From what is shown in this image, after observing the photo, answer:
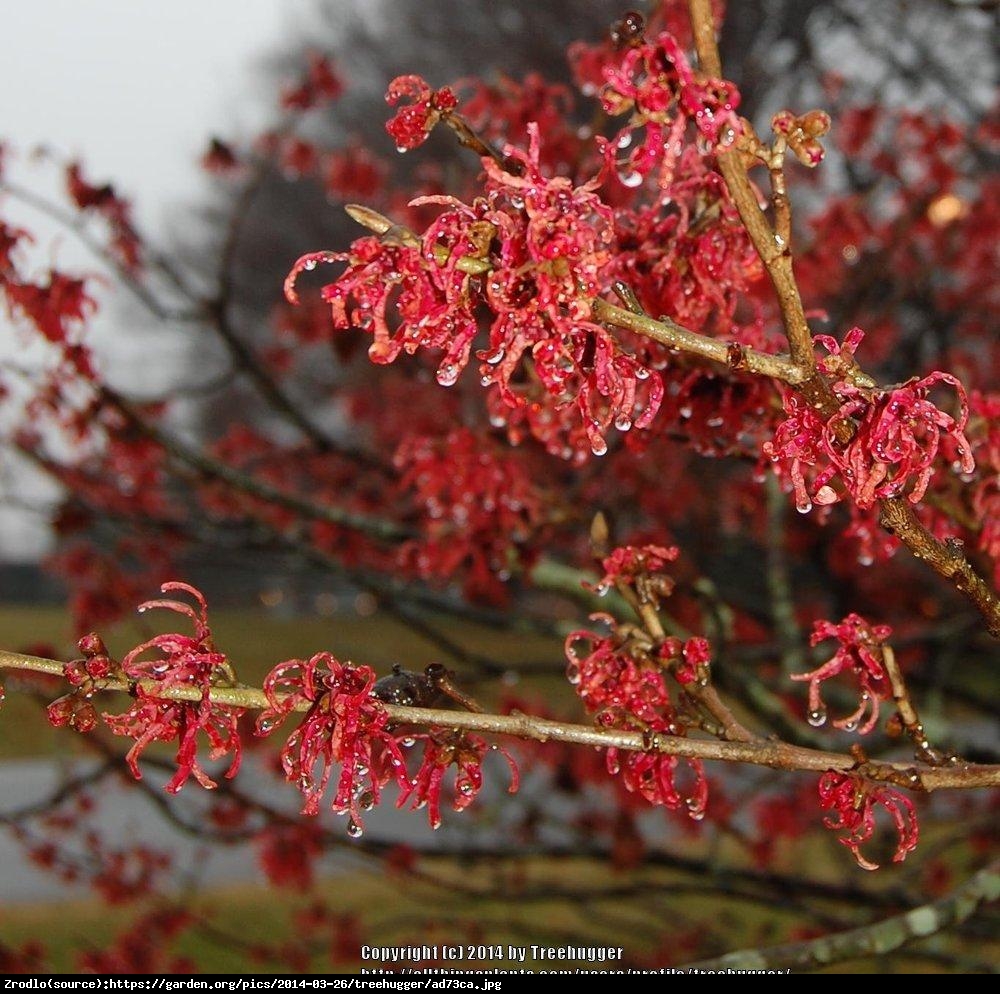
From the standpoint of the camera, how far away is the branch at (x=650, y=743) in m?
0.95

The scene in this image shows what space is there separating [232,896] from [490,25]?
37.7 feet

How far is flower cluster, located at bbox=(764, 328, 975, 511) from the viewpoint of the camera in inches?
34.0

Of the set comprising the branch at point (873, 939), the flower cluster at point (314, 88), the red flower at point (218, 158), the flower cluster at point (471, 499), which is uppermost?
the flower cluster at point (314, 88)

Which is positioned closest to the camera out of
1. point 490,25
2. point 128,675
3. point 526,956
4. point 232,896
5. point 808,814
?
point 128,675

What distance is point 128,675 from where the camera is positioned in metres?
0.98

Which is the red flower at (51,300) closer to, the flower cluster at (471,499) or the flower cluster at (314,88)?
the flower cluster at (471,499)

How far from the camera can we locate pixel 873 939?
138 cm

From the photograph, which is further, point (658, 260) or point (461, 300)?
point (658, 260)

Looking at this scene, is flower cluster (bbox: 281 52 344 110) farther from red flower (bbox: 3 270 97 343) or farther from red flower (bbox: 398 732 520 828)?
red flower (bbox: 398 732 520 828)

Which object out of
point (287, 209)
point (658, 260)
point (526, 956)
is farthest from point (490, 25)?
point (658, 260)

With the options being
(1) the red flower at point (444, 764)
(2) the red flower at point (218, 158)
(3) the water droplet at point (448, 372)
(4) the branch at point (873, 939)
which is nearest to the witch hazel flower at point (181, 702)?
(1) the red flower at point (444, 764)

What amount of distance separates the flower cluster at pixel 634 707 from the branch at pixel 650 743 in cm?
4

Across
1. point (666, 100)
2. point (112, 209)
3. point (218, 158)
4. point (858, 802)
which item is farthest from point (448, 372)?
point (218, 158)
